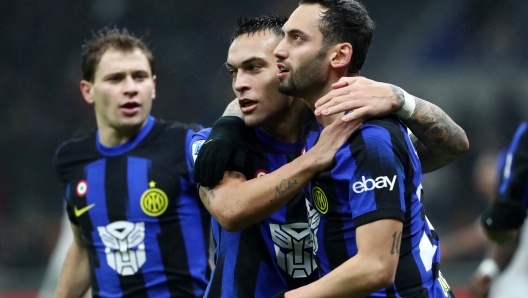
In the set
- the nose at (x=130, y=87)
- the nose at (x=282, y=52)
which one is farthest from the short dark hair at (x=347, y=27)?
the nose at (x=130, y=87)

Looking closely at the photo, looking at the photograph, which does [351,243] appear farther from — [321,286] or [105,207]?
[105,207]

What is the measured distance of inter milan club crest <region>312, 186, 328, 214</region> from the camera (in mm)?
2652

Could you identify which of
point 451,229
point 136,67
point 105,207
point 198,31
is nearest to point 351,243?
point 105,207

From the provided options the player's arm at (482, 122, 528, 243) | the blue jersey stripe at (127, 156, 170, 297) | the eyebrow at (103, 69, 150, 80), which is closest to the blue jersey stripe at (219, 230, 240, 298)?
the blue jersey stripe at (127, 156, 170, 297)

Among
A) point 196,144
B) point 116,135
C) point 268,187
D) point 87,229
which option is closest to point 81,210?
point 87,229

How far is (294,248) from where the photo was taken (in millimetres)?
3070

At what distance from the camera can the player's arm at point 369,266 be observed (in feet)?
7.73

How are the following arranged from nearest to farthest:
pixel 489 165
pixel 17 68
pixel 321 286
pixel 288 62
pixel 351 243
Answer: pixel 321 286 < pixel 351 243 < pixel 288 62 < pixel 489 165 < pixel 17 68

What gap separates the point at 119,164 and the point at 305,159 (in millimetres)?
1806

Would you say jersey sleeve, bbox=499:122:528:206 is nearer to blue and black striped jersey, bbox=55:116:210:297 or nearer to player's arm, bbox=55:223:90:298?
blue and black striped jersey, bbox=55:116:210:297

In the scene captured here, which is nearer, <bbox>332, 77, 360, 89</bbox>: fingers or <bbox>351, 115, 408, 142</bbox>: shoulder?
<bbox>351, 115, 408, 142</bbox>: shoulder

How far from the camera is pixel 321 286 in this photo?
2.40 metres

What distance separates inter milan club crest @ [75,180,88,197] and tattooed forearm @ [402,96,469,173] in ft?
6.36

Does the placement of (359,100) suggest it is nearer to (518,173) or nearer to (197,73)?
(518,173)
